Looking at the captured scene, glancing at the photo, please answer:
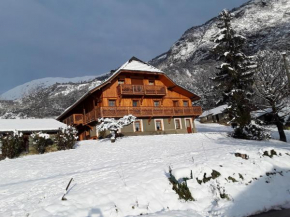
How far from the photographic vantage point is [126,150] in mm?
20406

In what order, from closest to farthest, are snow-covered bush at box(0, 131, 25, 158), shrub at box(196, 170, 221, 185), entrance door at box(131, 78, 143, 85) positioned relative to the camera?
1. shrub at box(196, 170, 221, 185)
2. snow-covered bush at box(0, 131, 25, 158)
3. entrance door at box(131, 78, 143, 85)

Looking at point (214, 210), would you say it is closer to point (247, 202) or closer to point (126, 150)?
point (247, 202)

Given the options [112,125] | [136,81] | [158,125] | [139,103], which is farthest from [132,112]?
[112,125]

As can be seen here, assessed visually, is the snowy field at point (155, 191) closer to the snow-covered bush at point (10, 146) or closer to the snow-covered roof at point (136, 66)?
the snow-covered bush at point (10, 146)

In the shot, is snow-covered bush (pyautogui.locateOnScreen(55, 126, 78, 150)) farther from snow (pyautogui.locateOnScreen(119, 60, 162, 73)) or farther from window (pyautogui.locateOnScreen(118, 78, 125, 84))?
snow (pyautogui.locateOnScreen(119, 60, 162, 73))

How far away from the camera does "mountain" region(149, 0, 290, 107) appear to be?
388ft

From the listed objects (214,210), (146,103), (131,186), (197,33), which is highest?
(197,33)

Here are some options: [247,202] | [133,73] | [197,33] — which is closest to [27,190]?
[247,202]

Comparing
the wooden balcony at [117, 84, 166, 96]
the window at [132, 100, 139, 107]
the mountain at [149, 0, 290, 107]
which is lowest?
the window at [132, 100, 139, 107]

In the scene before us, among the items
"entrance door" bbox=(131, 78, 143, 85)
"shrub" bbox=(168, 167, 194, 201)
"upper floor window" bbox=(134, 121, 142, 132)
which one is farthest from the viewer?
"entrance door" bbox=(131, 78, 143, 85)

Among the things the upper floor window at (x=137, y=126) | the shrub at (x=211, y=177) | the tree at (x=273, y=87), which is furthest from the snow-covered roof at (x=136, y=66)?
the shrub at (x=211, y=177)

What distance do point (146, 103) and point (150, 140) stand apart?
32.1ft

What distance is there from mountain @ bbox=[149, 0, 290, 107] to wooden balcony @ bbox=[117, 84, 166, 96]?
57579mm

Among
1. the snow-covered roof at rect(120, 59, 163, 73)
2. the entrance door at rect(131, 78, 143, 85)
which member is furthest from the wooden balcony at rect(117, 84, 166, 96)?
the snow-covered roof at rect(120, 59, 163, 73)
